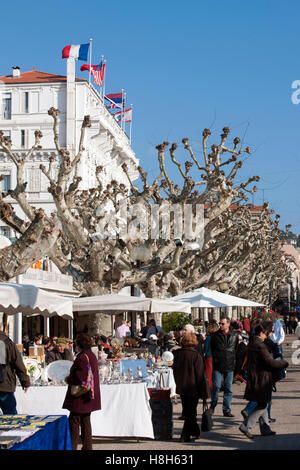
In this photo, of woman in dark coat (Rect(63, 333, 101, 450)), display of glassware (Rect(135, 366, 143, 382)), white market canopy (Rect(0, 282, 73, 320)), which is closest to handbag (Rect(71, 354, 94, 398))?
woman in dark coat (Rect(63, 333, 101, 450))

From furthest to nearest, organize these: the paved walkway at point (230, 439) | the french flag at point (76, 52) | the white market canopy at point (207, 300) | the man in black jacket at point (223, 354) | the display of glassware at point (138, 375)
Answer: the french flag at point (76, 52) → the white market canopy at point (207, 300) → the man in black jacket at point (223, 354) → the display of glassware at point (138, 375) → the paved walkway at point (230, 439)

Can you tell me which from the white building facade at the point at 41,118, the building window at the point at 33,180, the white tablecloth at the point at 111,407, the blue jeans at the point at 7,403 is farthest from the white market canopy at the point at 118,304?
the building window at the point at 33,180

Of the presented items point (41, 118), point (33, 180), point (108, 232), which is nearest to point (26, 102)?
point (41, 118)

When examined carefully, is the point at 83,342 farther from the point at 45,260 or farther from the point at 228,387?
the point at 45,260

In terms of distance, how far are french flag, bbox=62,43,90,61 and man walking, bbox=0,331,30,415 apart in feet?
157

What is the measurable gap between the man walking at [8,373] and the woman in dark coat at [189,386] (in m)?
2.42

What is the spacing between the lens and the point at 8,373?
9211 millimetres

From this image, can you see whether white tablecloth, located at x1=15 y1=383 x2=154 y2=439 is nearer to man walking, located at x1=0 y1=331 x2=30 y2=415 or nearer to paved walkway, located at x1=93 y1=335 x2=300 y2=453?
paved walkway, located at x1=93 y1=335 x2=300 y2=453

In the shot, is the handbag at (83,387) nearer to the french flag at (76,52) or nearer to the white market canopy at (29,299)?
the white market canopy at (29,299)

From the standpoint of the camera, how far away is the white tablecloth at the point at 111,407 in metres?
10.2

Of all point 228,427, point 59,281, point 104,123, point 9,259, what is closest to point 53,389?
point 228,427

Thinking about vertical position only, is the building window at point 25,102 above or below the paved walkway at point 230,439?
above

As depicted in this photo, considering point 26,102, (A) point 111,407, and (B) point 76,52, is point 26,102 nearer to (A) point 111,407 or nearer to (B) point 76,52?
(B) point 76,52

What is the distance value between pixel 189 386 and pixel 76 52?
48.6 m
